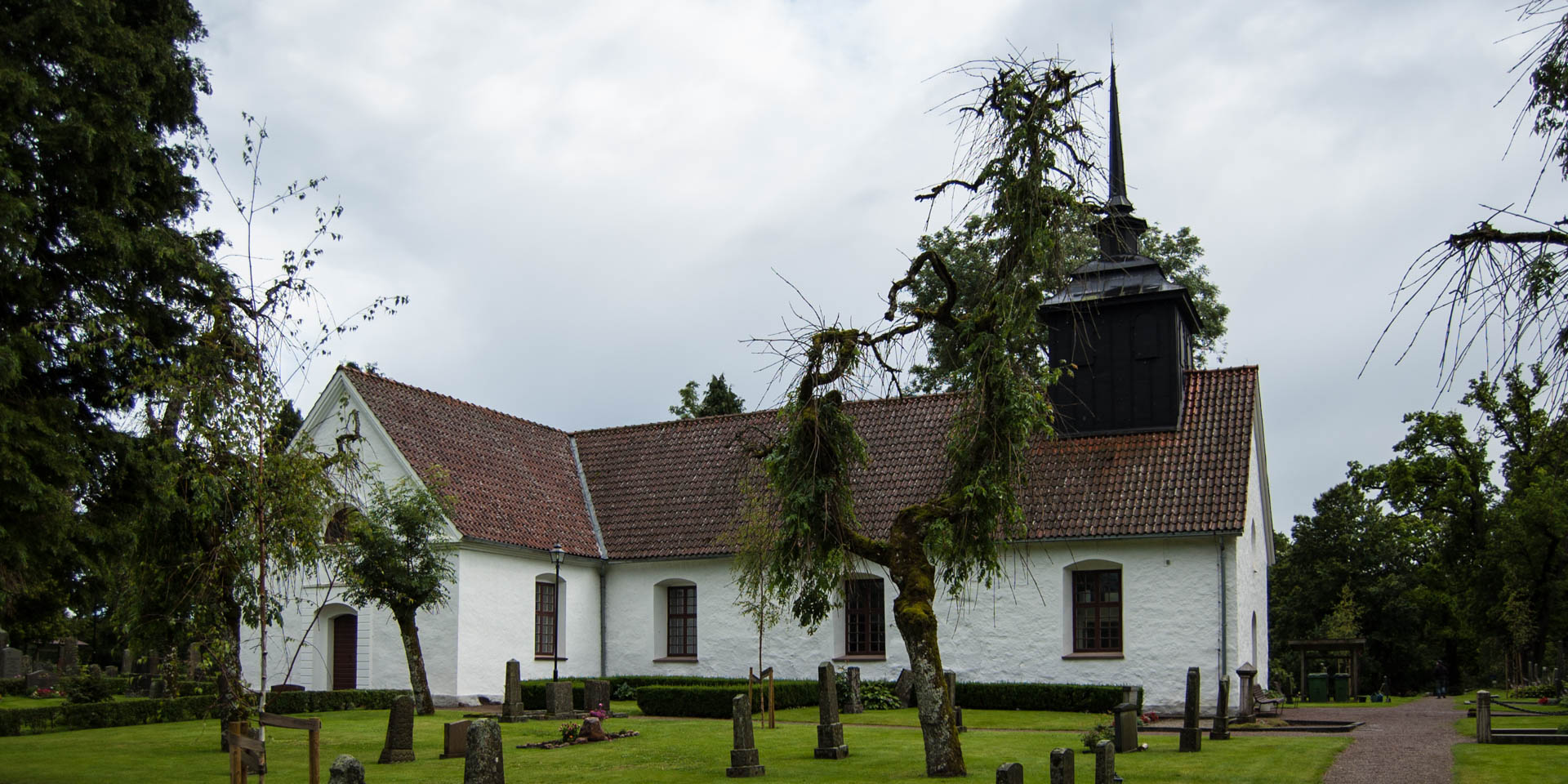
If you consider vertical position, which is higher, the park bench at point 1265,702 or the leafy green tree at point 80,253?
the leafy green tree at point 80,253

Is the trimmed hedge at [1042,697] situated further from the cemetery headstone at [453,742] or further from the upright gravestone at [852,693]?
the cemetery headstone at [453,742]

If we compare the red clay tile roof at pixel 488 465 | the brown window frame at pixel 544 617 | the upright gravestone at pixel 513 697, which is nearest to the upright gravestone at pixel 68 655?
the red clay tile roof at pixel 488 465

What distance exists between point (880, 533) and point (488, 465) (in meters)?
8.96

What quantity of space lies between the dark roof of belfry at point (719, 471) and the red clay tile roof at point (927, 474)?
31 mm

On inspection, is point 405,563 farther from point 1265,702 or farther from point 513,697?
point 1265,702

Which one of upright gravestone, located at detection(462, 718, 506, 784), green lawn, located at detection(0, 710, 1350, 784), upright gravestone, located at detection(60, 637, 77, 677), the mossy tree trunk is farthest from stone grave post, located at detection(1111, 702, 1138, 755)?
upright gravestone, located at detection(60, 637, 77, 677)

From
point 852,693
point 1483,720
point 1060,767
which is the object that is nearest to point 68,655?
point 852,693

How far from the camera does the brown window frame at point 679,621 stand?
2822 cm

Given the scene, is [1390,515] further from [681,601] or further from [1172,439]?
[681,601]

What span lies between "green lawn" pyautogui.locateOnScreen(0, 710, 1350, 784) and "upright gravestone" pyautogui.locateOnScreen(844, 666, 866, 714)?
223 centimetres

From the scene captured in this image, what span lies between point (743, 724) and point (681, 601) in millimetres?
14653

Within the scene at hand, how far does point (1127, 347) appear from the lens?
26.7 meters

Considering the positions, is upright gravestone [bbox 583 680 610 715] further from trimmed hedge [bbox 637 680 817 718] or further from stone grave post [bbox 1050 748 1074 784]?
stone grave post [bbox 1050 748 1074 784]

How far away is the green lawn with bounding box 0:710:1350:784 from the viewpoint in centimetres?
1366
